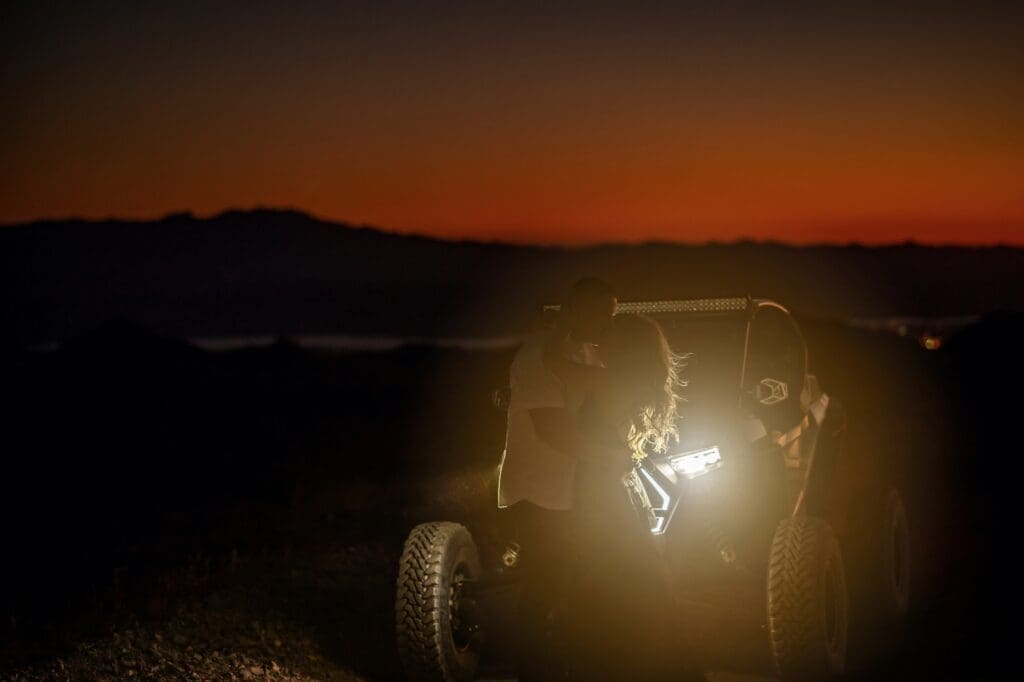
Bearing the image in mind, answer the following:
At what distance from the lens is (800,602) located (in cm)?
634

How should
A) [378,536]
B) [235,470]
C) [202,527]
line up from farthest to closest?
[235,470] < [202,527] < [378,536]

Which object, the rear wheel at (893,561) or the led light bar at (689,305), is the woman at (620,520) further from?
the rear wheel at (893,561)

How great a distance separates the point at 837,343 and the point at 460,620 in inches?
2111

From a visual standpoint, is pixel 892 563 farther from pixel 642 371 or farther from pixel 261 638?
pixel 642 371

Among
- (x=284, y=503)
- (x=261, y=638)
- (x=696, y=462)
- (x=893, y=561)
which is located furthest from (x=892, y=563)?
(x=284, y=503)

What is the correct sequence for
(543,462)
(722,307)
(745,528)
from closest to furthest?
(543,462) → (745,528) → (722,307)

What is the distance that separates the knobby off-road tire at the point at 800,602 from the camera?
632cm

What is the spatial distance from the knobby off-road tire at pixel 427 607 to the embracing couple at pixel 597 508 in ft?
6.12

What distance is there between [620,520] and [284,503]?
13473 mm

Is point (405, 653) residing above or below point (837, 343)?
below

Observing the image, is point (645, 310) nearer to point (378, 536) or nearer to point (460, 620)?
point (460, 620)

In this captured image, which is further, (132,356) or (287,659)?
(132,356)

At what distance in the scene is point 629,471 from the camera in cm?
450

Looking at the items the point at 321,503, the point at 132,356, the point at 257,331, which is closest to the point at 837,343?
the point at 132,356
